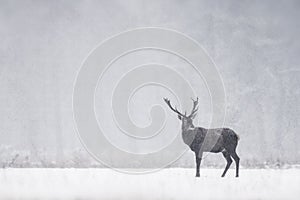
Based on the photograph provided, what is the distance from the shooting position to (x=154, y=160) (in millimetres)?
18453

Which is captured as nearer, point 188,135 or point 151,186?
point 151,186

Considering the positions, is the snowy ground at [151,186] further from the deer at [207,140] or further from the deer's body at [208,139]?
the deer's body at [208,139]

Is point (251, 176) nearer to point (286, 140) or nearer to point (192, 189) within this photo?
point (192, 189)

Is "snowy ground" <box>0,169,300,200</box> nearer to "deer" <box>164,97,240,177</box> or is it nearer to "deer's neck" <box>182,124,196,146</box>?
"deer" <box>164,97,240,177</box>

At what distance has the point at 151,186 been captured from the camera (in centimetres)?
1081

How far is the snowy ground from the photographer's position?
32.9 feet

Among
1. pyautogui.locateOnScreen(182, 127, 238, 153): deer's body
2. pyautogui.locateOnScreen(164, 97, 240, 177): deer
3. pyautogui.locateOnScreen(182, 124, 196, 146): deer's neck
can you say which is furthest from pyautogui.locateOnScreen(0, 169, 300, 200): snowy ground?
pyautogui.locateOnScreen(182, 124, 196, 146): deer's neck

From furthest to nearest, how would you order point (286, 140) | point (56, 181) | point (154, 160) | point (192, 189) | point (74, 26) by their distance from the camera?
point (74, 26) < point (286, 140) < point (154, 160) < point (56, 181) < point (192, 189)

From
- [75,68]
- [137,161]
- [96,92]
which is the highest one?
[75,68]

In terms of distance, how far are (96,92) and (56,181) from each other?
14.3m

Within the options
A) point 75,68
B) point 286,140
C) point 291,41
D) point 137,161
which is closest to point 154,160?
point 137,161

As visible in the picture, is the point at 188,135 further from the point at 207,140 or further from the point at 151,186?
the point at 151,186

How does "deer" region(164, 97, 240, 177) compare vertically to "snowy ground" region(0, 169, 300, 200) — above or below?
above

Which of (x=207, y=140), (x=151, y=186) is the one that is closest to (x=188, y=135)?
(x=207, y=140)
